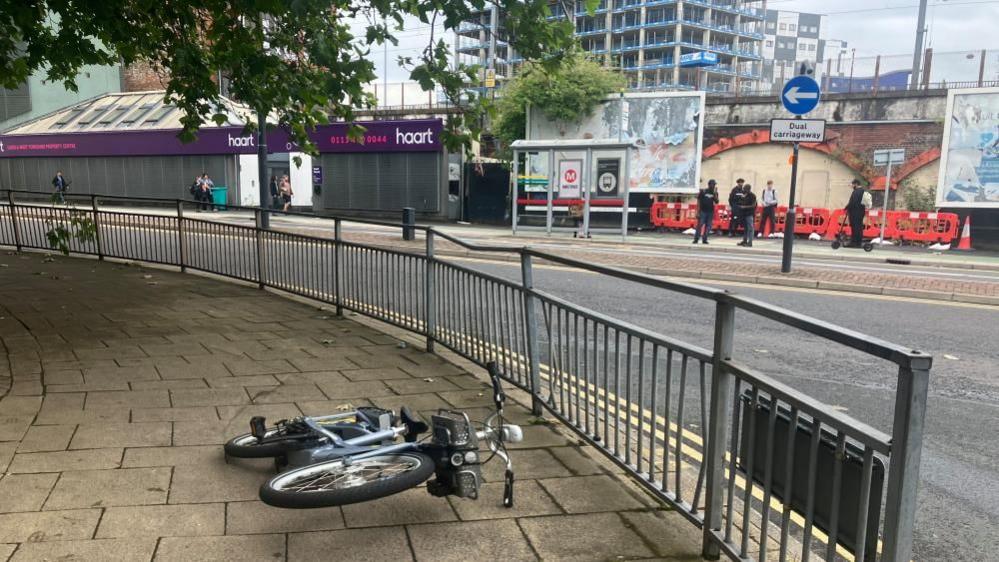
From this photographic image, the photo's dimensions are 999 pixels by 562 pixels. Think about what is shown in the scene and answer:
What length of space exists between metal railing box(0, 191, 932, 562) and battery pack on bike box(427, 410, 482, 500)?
76cm

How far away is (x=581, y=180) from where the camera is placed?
68.1 ft

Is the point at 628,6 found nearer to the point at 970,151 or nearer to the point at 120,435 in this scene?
the point at 970,151

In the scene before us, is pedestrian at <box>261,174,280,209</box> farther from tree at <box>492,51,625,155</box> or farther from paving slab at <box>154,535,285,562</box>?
paving slab at <box>154,535,285,562</box>

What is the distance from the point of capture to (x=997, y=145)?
19.7 m

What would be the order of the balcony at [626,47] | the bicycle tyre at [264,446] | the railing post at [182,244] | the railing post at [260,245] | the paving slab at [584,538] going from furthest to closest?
1. the balcony at [626,47]
2. the railing post at [182,244]
3. the railing post at [260,245]
4. the bicycle tyre at [264,446]
5. the paving slab at [584,538]

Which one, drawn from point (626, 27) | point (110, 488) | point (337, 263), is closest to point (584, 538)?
point (110, 488)

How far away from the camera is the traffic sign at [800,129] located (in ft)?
40.3

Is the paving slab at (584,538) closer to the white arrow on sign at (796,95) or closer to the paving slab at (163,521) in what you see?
the paving slab at (163,521)

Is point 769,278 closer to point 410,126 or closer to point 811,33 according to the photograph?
point 410,126

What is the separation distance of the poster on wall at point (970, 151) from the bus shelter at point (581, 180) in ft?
30.2

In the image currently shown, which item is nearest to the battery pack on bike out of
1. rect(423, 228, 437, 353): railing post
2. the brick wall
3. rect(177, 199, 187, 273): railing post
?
rect(423, 228, 437, 353): railing post

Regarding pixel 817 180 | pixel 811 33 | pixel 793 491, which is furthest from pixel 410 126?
pixel 811 33

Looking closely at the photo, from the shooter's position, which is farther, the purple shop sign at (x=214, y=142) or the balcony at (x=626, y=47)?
the balcony at (x=626, y=47)

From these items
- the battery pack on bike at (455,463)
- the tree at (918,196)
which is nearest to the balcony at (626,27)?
the tree at (918,196)
